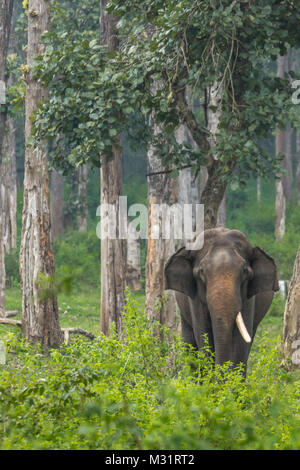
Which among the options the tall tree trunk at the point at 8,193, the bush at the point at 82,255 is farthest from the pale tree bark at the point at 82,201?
the tall tree trunk at the point at 8,193

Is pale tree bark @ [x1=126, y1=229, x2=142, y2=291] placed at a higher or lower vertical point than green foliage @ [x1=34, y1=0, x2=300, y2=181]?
lower

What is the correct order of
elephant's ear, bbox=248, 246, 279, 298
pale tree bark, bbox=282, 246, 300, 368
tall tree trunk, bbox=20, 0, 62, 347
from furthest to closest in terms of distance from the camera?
tall tree trunk, bbox=20, 0, 62, 347 < pale tree bark, bbox=282, 246, 300, 368 < elephant's ear, bbox=248, 246, 279, 298

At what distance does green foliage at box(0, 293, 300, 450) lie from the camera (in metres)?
5.49

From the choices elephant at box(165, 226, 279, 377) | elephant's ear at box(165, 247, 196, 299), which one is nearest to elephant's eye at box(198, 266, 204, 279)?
elephant at box(165, 226, 279, 377)

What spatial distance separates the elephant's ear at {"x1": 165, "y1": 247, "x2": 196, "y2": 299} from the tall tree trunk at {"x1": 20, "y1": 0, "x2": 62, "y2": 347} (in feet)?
13.9

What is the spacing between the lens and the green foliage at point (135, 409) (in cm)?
549

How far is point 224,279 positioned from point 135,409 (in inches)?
101

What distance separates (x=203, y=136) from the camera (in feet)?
39.3

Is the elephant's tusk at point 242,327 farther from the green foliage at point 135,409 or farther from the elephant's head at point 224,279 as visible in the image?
the green foliage at point 135,409

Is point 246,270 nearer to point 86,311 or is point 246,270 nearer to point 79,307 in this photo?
point 86,311

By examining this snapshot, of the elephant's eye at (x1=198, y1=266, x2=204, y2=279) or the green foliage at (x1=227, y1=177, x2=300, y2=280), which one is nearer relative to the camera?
the elephant's eye at (x1=198, y1=266, x2=204, y2=279)

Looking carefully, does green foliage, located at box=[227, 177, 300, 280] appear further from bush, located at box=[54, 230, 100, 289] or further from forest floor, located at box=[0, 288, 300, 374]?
bush, located at box=[54, 230, 100, 289]

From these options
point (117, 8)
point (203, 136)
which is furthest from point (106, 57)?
point (203, 136)
